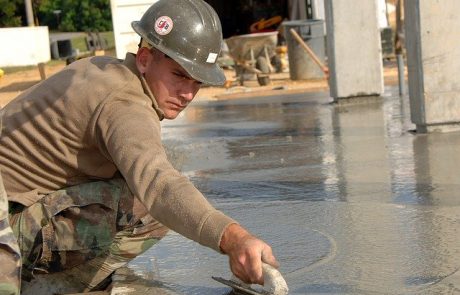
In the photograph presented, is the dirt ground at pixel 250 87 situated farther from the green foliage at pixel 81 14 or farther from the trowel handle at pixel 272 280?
the green foliage at pixel 81 14

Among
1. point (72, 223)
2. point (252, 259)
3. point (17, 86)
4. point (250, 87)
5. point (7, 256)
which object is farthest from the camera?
point (17, 86)

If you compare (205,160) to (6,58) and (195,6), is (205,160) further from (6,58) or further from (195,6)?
(6,58)

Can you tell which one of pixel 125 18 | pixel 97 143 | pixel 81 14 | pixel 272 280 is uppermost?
pixel 81 14

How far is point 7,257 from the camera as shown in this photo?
3.40 m

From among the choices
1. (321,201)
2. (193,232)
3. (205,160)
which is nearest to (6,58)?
(205,160)

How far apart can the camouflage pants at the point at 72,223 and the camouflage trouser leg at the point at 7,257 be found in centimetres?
63

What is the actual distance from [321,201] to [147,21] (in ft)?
7.24

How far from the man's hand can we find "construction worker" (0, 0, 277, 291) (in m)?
0.60

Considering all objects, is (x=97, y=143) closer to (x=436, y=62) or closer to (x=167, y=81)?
(x=167, y=81)

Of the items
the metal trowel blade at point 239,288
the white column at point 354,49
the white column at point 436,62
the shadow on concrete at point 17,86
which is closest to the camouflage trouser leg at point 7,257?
the metal trowel blade at point 239,288

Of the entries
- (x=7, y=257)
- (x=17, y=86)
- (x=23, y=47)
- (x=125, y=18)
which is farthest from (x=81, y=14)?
(x=7, y=257)

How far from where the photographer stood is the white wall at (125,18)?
23062 millimetres

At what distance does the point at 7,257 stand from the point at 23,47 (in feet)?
112

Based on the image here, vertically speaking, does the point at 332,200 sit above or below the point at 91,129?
below
